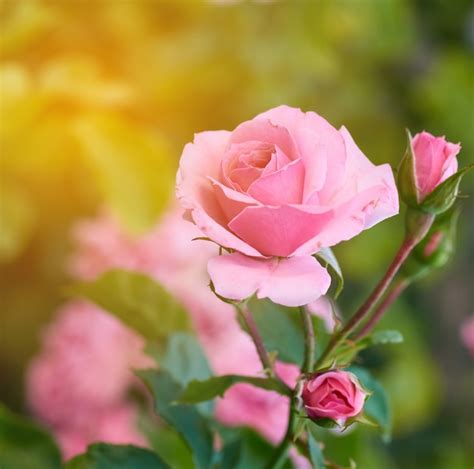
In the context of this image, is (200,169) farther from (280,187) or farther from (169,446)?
(169,446)

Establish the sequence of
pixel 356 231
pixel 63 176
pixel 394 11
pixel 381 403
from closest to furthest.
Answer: pixel 356 231 < pixel 381 403 < pixel 63 176 < pixel 394 11

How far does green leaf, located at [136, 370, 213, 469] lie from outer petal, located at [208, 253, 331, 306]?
11cm

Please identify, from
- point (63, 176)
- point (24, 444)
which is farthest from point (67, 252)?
point (24, 444)

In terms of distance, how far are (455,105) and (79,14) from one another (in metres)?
0.45

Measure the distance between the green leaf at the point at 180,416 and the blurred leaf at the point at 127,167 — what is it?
0.24m

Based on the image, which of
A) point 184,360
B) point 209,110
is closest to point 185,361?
point 184,360

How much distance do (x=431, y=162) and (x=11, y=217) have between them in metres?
0.43

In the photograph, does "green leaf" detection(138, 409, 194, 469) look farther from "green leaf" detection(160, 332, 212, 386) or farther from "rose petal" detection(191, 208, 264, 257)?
"rose petal" detection(191, 208, 264, 257)

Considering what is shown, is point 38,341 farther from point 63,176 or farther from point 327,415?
point 327,415

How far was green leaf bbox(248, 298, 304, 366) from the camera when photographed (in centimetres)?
28

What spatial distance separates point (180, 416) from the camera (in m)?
0.30

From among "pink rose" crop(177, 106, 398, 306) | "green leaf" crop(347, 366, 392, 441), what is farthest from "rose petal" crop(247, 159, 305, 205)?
"green leaf" crop(347, 366, 392, 441)

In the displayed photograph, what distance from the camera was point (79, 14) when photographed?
68 cm

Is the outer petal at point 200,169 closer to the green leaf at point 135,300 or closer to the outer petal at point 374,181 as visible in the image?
the outer petal at point 374,181
